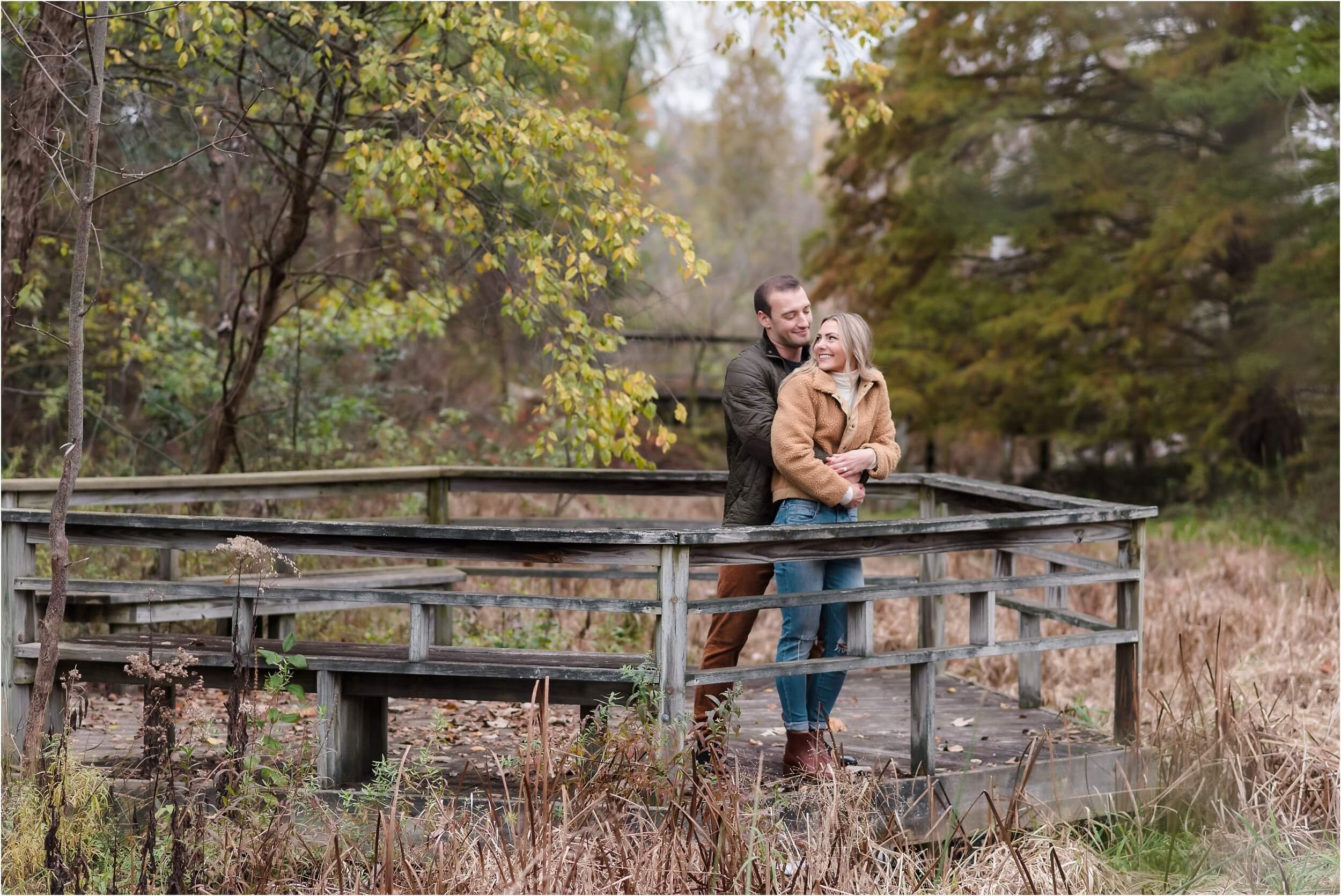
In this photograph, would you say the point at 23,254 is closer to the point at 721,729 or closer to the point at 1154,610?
the point at 721,729

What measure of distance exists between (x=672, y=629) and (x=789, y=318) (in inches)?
52.0

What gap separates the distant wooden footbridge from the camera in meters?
4.65

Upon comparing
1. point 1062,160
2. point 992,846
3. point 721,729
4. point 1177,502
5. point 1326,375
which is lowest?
point 992,846

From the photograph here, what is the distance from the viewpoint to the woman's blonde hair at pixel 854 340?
4852 mm

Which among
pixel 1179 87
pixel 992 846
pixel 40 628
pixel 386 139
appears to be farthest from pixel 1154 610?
pixel 1179 87

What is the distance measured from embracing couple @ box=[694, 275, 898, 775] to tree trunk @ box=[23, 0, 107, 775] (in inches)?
95.3

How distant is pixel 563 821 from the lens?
13.3 ft

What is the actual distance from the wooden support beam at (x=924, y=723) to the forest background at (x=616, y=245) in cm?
251

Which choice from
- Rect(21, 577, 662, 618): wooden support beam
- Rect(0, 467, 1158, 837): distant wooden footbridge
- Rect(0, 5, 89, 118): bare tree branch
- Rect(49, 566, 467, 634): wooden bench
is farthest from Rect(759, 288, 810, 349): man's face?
Rect(0, 5, 89, 118): bare tree branch

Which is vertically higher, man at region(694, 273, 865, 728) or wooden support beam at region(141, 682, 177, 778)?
man at region(694, 273, 865, 728)

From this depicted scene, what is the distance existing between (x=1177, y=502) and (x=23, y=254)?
50.6 ft

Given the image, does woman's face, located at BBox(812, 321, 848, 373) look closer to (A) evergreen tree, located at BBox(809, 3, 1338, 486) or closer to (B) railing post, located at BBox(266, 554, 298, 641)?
(B) railing post, located at BBox(266, 554, 298, 641)

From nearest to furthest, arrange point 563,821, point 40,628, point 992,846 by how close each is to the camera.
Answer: point 563,821, point 992,846, point 40,628

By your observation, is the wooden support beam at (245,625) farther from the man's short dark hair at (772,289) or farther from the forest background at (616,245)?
the man's short dark hair at (772,289)
